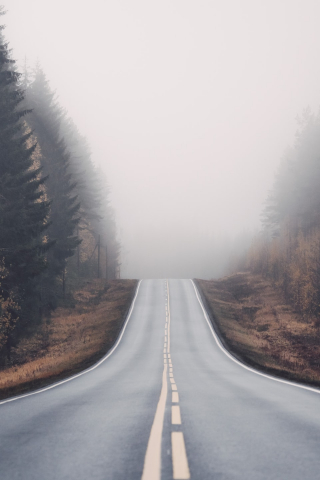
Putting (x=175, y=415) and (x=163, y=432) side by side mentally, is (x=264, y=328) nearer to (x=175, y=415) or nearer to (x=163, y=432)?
(x=175, y=415)

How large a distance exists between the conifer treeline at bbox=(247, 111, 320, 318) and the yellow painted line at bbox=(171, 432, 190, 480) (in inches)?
1260

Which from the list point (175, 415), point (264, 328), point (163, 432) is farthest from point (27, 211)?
point (264, 328)

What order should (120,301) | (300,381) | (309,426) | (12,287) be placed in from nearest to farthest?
(309,426), (300,381), (12,287), (120,301)

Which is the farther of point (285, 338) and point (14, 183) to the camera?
point (285, 338)

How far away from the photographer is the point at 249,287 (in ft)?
167

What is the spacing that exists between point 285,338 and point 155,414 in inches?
1027

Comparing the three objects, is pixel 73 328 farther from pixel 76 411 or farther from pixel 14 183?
pixel 76 411

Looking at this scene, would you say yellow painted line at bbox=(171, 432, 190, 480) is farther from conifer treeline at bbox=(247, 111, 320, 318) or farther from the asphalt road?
conifer treeline at bbox=(247, 111, 320, 318)

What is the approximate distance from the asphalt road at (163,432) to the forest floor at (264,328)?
19.0ft

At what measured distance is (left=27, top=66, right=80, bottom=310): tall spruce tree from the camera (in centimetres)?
3634

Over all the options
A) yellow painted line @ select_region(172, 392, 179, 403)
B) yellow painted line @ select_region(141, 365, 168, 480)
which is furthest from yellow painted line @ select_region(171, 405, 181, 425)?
yellow painted line @ select_region(172, 392, 179, 403)

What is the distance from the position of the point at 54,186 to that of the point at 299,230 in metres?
32.0

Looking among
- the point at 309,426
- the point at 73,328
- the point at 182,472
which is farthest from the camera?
the point at 73,328

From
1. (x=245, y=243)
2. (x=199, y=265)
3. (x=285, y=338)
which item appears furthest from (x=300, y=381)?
(x=199, y=265)
